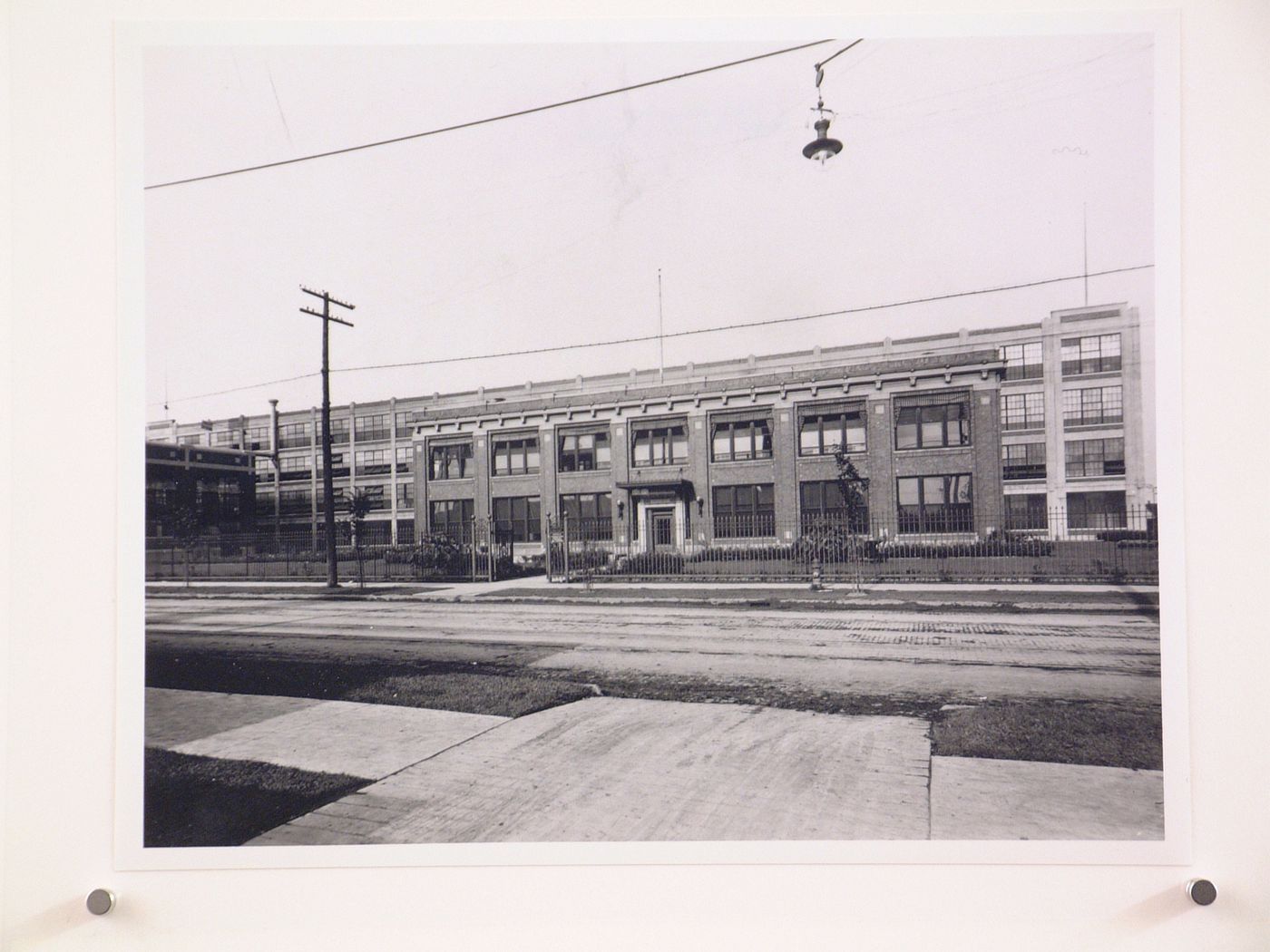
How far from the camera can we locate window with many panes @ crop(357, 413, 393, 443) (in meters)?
4.39

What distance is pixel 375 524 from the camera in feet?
15.1

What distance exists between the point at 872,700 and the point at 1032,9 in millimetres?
4479

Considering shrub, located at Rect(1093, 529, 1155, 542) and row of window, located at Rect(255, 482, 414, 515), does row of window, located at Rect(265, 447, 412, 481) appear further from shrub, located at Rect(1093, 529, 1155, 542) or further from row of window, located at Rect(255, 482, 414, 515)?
shrub, located at Rect(1093, 529, 1155, 542)

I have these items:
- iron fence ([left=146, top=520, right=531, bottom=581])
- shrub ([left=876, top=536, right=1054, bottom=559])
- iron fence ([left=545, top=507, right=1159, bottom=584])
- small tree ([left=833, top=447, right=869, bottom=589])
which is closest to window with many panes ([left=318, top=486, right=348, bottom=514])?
iron fence ([left=146, top=520, right=531, bottom=581])

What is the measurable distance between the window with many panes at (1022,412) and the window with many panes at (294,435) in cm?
527

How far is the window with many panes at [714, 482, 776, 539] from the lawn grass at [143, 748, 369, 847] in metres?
3.22

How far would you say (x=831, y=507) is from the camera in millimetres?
4789

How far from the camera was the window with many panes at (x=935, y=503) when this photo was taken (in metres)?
4.54

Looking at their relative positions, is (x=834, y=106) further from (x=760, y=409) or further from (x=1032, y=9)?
(x=760, y=409)

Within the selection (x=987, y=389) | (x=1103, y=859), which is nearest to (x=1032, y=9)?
(x=987, y=389)

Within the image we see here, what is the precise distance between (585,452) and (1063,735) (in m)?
3.82

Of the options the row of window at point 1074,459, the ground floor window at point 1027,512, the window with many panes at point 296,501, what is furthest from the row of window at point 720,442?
the window with many panes at point 296,501

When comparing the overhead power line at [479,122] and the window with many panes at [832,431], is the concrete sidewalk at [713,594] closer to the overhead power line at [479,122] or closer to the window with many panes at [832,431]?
the window with many panes at [832,431]

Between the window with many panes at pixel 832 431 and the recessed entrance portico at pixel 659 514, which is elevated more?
the window with many panes at pixel 832 431
